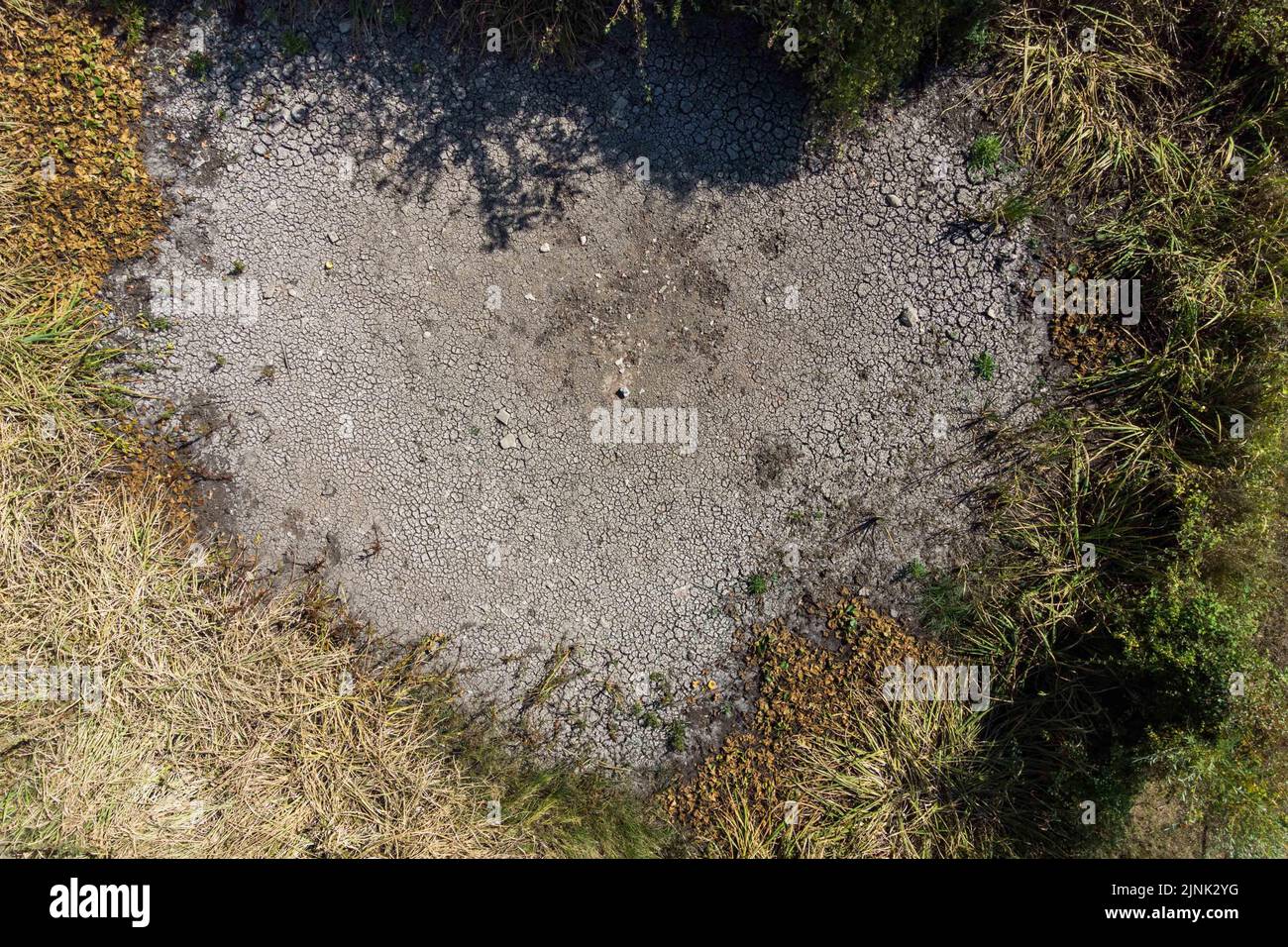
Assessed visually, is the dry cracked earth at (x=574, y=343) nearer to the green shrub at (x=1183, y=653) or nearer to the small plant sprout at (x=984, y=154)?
the small plant sprout at (x=984, y=154)

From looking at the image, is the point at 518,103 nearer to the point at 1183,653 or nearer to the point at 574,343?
the point at 574,343

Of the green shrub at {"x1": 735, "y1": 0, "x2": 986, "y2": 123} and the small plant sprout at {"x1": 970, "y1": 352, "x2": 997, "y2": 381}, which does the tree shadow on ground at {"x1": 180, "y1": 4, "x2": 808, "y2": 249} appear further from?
the small plant sprout at {"x1": 970, "y1": 352, "x2": 997, "y2": 381}

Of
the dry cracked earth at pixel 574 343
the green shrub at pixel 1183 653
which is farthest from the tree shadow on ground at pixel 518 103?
the green shrub at pixel 1183 653

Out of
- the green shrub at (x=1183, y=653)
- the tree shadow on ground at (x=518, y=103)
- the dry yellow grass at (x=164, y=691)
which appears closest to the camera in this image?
the green shrub at (x=1183, y=653)

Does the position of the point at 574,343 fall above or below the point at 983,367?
above

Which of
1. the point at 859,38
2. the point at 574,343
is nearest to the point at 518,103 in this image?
the point at 574,343

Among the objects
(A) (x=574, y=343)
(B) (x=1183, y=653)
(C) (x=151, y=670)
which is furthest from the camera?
(A) (x=574, y=343)

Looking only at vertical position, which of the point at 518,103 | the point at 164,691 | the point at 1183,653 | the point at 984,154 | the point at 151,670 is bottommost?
the point at 164,691

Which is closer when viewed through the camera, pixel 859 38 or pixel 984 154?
pixel 859 38
